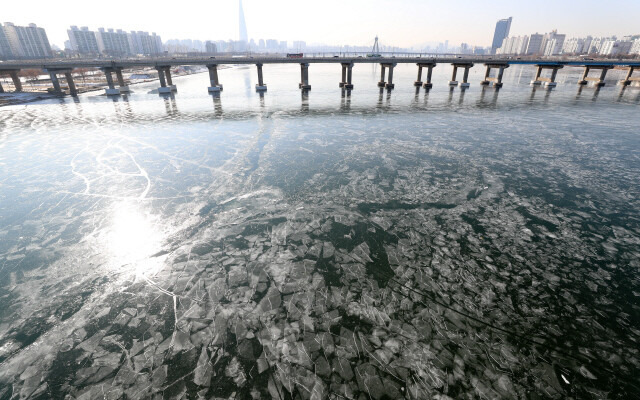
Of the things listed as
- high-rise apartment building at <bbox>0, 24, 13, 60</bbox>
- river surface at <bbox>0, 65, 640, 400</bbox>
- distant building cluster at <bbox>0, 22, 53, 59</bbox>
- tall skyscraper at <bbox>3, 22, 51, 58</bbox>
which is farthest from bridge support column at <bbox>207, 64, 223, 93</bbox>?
high-rise apartment building at <bbox>0, 24, 13, 60</bbox>

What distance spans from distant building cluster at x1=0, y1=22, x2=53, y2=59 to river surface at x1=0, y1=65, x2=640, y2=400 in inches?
8271

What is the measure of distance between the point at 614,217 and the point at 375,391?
1282 centimetres

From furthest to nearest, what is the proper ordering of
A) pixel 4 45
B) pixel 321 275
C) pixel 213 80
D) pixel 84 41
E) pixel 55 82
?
1. pixel 84 41
2. pixel 4 45
3. pixel 213 80
4. pixel 55 82
5. pixel 321 275

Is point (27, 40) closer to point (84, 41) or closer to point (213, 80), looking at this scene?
point (84, 41)

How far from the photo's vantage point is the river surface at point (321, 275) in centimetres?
580

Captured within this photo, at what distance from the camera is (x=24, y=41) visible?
515ft

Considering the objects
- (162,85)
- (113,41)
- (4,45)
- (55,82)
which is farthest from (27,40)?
(162,85)

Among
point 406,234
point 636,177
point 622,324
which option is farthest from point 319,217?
point 636,177

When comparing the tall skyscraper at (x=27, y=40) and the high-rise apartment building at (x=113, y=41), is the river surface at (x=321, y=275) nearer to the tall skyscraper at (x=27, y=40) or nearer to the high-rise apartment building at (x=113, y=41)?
the tall skyscraper at (x=27, y=40)

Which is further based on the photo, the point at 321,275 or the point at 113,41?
the point at 113,41

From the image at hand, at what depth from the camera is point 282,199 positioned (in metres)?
12.9

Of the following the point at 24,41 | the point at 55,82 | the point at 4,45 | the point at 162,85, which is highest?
the point at 24,41

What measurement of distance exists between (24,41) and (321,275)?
24036cm

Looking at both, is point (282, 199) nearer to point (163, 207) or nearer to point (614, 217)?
point (163, 207)
